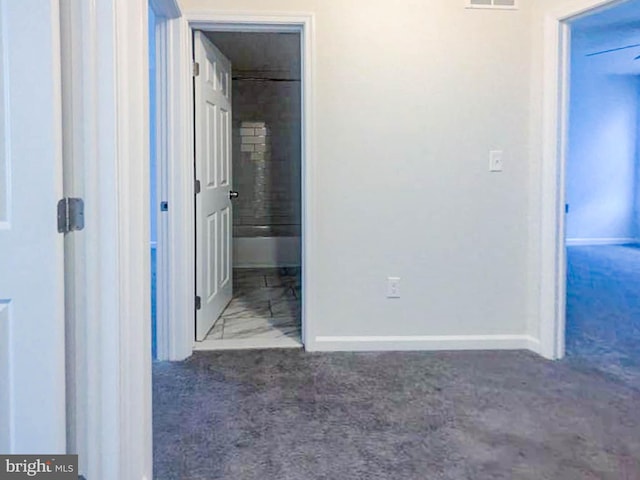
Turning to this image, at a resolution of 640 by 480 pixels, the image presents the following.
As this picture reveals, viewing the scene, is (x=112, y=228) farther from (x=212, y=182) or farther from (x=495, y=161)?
(x=495, y=161)

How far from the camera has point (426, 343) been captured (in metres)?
3.73

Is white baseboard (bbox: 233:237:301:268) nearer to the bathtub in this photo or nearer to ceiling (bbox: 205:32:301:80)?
the bathtub

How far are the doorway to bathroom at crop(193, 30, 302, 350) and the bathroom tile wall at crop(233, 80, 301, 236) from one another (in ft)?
0.04

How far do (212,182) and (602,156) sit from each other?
6.68 meters

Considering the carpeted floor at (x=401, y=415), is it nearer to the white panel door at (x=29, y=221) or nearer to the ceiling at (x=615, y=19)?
the white panel door at (x=29, y=221)

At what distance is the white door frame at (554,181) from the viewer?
3.47m

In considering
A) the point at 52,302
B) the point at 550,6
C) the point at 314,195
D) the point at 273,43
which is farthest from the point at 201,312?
the point at 273,43

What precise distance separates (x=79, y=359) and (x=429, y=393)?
5.92ft

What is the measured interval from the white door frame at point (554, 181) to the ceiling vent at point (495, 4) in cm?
22

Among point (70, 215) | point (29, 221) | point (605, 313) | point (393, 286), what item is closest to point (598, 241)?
point (605, 313)

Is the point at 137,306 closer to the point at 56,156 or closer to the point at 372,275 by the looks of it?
the point at 56,156

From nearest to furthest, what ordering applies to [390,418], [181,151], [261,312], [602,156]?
[390,418] → [181,151] → [261,312] → [602,156]

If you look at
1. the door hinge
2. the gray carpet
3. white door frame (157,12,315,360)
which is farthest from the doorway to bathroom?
the door hinge

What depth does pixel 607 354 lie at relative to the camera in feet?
11.9
